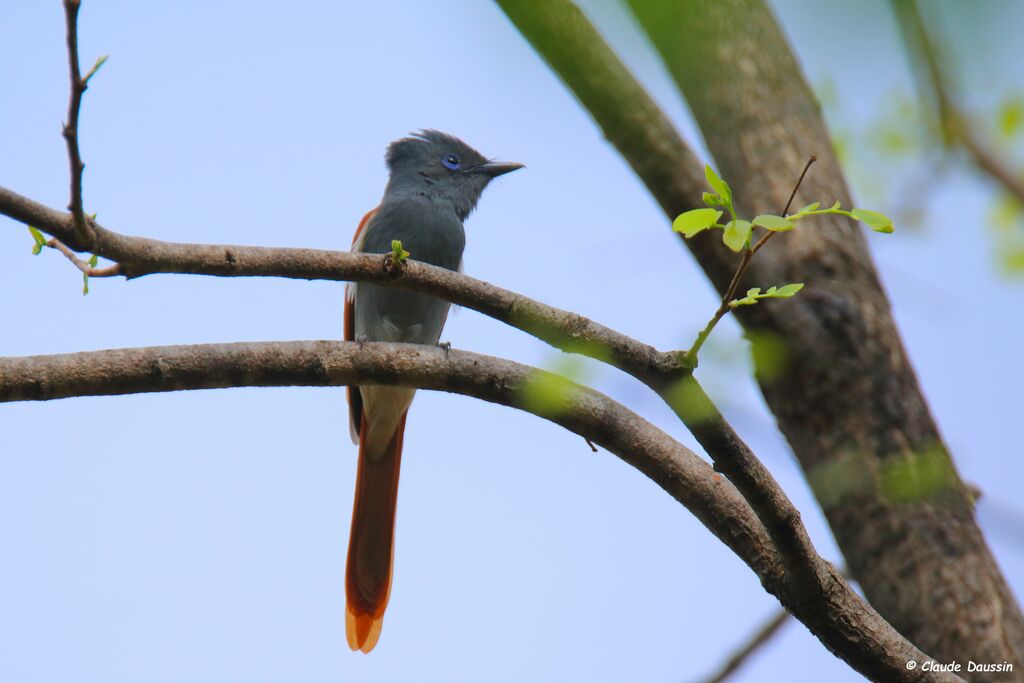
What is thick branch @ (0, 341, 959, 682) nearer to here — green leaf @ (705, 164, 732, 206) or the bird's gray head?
green leaf @ (705, 164, 732, 206)

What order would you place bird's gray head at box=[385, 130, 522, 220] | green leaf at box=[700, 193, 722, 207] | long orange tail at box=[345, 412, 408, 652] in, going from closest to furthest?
green leaf at box=[700, 193, 722, 207] < long orange tail at box=[345, 412, 408, 652] < bird's gray head at box=[385, 130, 522, 220]

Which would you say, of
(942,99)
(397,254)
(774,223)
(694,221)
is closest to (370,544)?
(397,254)

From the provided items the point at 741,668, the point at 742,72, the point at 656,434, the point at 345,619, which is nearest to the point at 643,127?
the point at 742,72

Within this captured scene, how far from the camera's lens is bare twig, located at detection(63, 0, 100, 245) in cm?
193

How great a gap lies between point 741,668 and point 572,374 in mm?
2133

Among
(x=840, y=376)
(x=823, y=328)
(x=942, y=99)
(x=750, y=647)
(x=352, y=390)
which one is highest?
(x=352, y=390)

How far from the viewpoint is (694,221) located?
221 cm

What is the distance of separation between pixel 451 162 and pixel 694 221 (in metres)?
3.93

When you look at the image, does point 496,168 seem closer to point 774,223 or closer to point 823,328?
point 823,328

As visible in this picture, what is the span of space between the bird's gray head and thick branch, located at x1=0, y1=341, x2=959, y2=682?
9.63 ft

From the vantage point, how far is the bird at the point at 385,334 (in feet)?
15.8

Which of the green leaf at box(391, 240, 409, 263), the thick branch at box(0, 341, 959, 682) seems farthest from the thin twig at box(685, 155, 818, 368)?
the green leaf at box(391, 240, 409, 263)

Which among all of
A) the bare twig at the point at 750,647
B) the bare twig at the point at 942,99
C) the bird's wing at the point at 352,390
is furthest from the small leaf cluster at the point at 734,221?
the bird's wing at the point at 352,390

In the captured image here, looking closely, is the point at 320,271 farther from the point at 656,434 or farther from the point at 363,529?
the point at 363,529
